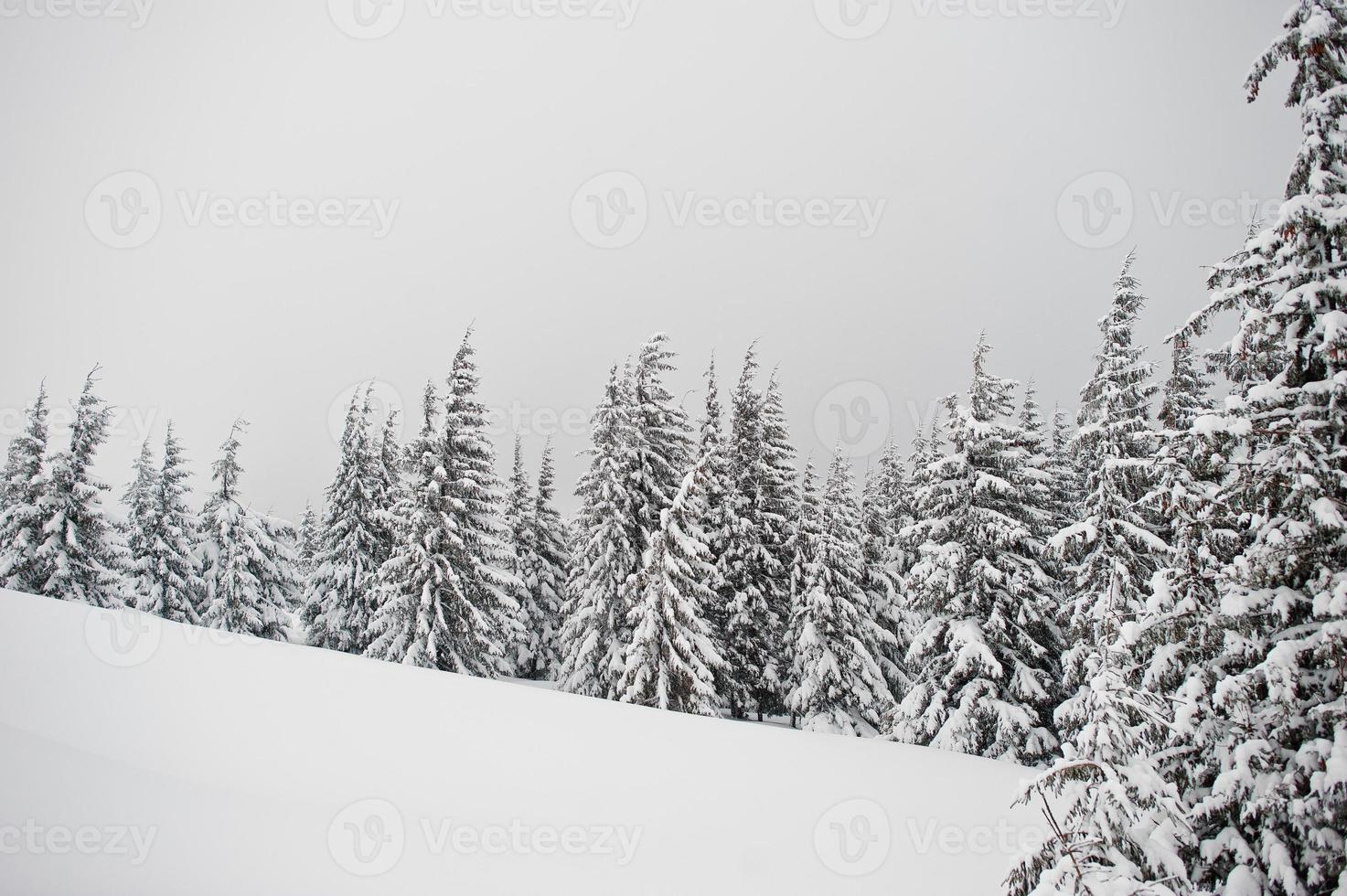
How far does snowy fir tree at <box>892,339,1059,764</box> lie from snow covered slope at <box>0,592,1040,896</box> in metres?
4.39

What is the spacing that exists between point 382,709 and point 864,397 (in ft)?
70.2

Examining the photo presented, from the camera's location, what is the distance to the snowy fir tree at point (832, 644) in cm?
1938

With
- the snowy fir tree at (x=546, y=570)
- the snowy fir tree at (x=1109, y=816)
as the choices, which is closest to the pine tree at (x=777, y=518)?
the snowy fir tree at (x=546, y=570)

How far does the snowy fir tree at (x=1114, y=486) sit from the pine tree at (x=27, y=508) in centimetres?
3322

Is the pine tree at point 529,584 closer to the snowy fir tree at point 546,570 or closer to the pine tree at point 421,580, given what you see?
the snowy fir tree at point 546,570

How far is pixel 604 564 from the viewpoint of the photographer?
64.5 ft

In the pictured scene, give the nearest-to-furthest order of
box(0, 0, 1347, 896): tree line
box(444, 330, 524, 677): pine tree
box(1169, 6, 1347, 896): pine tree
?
box(1169, 6, 1347, 896): pine tree
box(0, 0, 1347, 896): tree line
box(444, 330, 524, 677): pine tree

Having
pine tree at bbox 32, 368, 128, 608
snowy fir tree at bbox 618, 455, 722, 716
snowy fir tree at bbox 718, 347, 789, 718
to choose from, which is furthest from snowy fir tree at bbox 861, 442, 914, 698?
pine tree at bbox 32, 368, 128, 608

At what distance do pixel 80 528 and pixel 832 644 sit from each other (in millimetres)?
27923

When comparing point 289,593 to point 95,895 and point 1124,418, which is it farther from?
point 1124,418

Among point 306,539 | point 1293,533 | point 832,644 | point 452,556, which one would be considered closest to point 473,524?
point 452,556

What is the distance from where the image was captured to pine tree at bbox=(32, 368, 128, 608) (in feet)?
71.5

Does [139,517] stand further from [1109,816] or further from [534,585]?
[1109,816]

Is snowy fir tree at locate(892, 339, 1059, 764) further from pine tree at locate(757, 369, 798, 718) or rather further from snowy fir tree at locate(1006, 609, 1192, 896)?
snowy fir tree at locate(1006, 609, 1192, 896)
